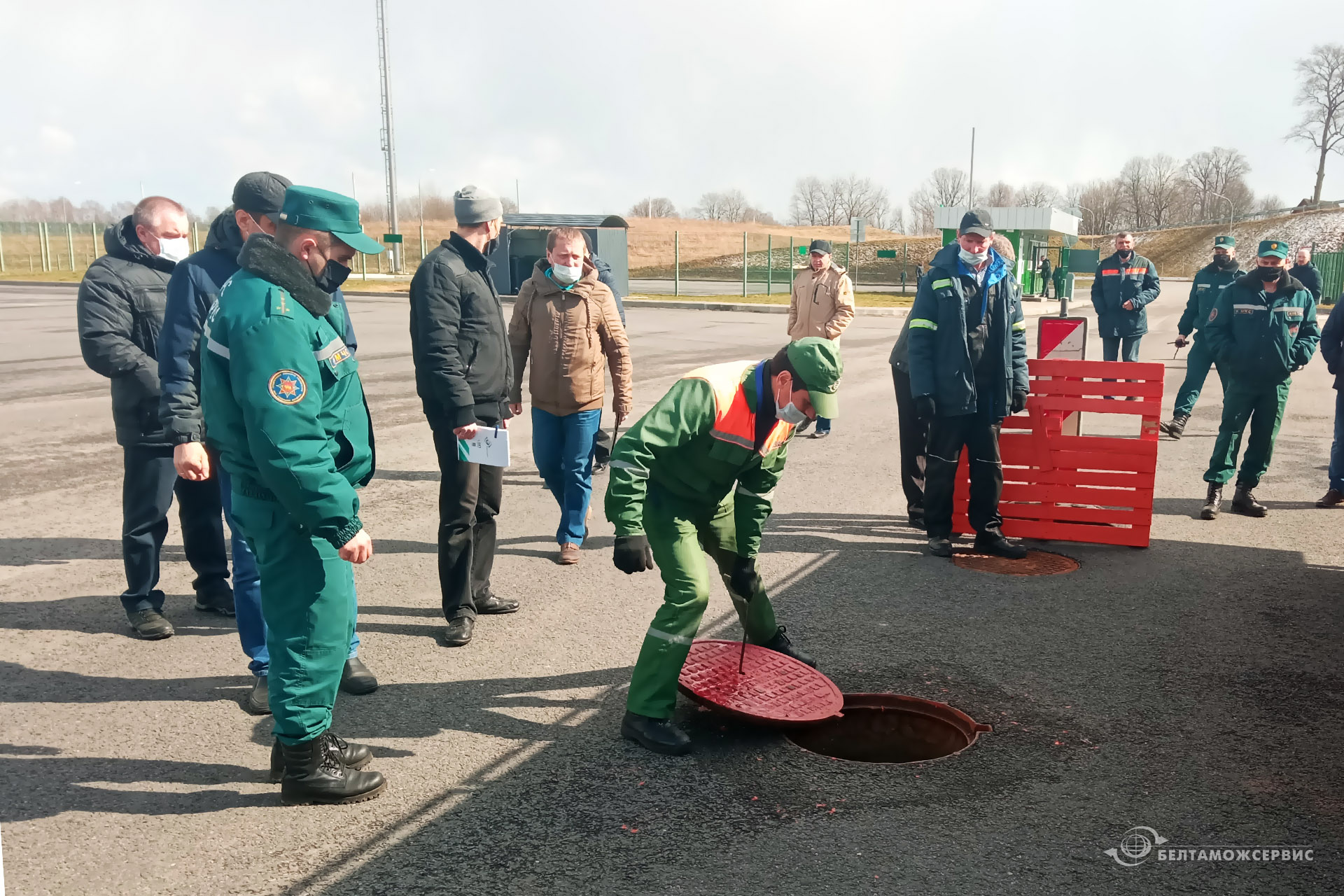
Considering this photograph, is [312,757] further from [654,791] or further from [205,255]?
[205,255]

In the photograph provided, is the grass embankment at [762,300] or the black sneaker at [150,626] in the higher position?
the grass embankment at [762,300]

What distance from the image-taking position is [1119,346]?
13.1 m

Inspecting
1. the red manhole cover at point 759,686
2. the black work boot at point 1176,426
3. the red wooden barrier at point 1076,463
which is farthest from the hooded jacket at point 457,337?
the black work boot at point 1176,426

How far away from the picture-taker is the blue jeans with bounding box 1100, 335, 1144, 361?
1266 centimetres

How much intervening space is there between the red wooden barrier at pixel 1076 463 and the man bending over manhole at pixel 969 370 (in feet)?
1.15

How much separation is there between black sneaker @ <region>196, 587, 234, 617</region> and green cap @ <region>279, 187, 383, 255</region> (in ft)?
9.25

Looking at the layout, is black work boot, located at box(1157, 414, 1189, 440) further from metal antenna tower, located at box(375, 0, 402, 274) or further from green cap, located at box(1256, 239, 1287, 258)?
metal antenna tower, located at box(375, 0, 402, 274)

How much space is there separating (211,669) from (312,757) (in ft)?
5.05

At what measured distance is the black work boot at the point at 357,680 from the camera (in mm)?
4555

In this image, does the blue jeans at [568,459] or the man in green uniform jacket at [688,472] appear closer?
the man in green uniform jacket at [688,472]

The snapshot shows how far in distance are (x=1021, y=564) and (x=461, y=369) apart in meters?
4.00

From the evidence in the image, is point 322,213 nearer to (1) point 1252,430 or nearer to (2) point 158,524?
(2) point 158,524

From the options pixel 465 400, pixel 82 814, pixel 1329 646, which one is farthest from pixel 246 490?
pixel 1329 646

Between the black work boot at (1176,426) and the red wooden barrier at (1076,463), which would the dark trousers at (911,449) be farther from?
the black work boot at (1176,426)
